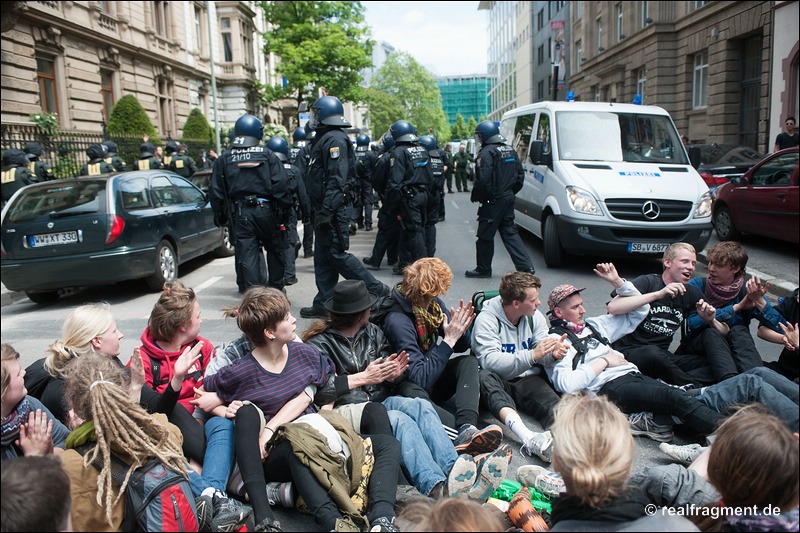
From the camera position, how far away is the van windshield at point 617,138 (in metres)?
9.63

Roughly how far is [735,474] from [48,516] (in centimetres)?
204

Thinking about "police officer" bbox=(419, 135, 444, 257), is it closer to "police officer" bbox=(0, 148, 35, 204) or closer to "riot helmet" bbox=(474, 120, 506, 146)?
"riot helmet" bbox=(474, 120, 506, 146)

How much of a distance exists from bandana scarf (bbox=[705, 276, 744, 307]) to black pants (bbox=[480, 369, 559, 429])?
1465mm

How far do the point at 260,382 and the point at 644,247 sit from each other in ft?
21.4

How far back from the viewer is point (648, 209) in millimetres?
8672

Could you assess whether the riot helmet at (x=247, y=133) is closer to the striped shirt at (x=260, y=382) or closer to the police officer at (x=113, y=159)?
the striped shirt at (x=260, y=382)

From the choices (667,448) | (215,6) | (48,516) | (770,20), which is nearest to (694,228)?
(667,448)

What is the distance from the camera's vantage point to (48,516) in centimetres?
188

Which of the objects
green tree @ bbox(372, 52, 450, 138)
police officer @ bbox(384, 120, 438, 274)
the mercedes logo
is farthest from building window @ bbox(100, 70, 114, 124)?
green tree @ bbox(372, 52, 450, 138)

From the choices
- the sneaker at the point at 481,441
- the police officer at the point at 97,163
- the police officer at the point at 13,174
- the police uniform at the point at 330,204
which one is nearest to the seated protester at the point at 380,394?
the sneaker at the point at 481,441

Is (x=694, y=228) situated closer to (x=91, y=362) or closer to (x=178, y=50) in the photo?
(x=91, y=362)

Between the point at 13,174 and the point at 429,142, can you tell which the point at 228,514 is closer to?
the point at 429,142

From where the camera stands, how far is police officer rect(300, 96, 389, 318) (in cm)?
693

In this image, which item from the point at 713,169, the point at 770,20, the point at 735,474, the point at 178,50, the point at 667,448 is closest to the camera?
the point at 735,474
